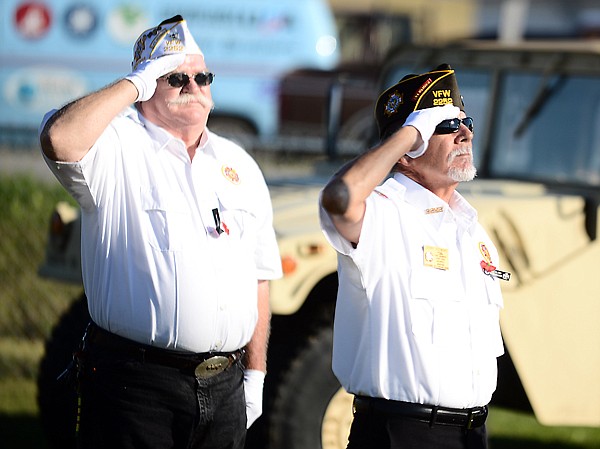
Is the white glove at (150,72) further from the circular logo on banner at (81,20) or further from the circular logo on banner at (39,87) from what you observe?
the circular logo on banner at (39,87)

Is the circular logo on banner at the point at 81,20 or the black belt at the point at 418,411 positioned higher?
the black belt at the point at 418,411

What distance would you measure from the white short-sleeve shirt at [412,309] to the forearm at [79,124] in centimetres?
72

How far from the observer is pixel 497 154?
6547mm

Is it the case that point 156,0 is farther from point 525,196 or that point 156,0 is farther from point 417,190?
point 417,190

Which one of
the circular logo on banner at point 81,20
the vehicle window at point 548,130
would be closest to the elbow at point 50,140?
the vehicle window at point 548,130

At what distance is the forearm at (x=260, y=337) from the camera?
166 inches

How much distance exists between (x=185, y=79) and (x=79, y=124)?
1.62 ft

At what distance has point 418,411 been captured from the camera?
11.7 ft

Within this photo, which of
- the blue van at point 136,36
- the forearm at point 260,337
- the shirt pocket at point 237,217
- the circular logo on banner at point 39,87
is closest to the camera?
the shirt pocket at point 237,217

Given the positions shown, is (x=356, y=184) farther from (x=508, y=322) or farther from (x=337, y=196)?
(x=508, y=322)

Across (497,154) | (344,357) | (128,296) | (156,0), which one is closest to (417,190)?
(344,357)

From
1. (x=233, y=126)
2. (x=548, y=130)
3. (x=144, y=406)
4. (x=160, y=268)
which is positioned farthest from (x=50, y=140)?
(x=233, y=126)

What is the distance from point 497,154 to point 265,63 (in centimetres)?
1049

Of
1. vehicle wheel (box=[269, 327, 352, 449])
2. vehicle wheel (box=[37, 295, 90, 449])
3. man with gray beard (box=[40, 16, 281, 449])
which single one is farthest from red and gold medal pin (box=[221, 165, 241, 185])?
vehicle wheel (box=[37, 295, 90, 449])
